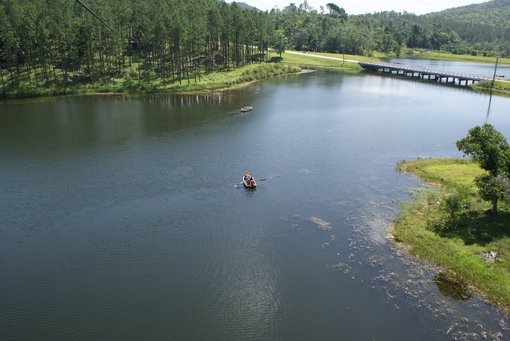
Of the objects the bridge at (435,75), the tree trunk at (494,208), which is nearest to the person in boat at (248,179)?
the tree trunk at (494,208)

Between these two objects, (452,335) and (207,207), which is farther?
(207,207)

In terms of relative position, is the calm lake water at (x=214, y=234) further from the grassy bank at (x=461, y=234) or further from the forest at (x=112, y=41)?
the forest at (x=112, y=41)

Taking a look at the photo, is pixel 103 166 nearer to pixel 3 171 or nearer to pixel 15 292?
pixel 3 171

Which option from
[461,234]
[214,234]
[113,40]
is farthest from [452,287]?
[113,40]

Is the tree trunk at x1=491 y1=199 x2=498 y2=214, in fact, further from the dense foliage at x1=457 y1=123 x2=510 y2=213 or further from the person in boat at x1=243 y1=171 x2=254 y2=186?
the person in boat at x1=243 y1=171 x2=254 y2=186

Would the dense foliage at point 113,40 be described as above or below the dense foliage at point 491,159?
above

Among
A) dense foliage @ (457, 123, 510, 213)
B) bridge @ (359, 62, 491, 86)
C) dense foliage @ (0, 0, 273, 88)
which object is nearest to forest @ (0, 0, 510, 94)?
dense foliage @ (0, 0, 273, 88)

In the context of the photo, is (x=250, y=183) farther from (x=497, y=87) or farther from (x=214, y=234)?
(x=497, y=87)

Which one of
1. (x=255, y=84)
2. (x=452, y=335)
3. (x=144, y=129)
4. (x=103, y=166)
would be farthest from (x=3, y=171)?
(x=255, y=84)
